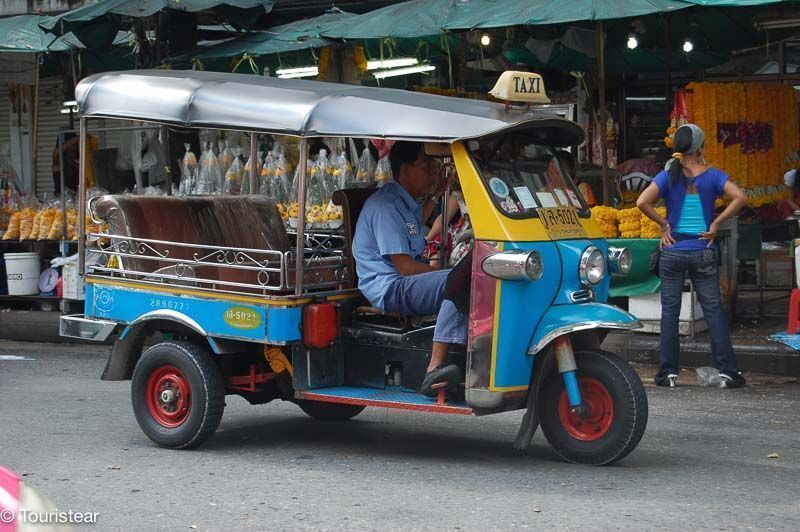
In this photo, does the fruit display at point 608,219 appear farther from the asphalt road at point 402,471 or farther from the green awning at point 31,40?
the green awning at point 31,40

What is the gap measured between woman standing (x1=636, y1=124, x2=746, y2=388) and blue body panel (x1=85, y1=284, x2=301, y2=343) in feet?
11.5

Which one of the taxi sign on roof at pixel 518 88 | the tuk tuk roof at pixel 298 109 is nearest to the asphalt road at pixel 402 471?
the tuk tuk roof at pixel 298 109

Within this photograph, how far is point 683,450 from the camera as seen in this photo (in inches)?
273

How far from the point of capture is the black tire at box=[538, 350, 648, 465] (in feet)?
20.1

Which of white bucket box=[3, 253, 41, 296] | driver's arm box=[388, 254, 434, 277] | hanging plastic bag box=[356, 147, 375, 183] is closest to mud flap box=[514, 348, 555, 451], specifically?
driver's arm box=[388, 254, 434, 277]

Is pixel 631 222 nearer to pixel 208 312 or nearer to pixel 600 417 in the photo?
pixel 600 417

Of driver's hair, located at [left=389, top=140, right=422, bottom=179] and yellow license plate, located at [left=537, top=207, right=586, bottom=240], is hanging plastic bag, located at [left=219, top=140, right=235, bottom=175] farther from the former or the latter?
yellow license plate, located at [left=537, top=207, right=586, bottom=240]

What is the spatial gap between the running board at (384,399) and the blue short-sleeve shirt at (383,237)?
19.6 inches

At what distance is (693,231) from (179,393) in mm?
4148

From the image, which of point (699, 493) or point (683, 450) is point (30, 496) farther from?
point (683, 450)

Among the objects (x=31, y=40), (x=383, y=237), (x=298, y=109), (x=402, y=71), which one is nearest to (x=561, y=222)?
(x=383, y=237)

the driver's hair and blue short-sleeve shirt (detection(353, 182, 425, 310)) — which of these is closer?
blue short-sleeve shirt (detection(353, 182, 425, 310))

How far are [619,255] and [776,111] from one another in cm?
587

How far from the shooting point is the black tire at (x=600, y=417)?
20.1 feet
